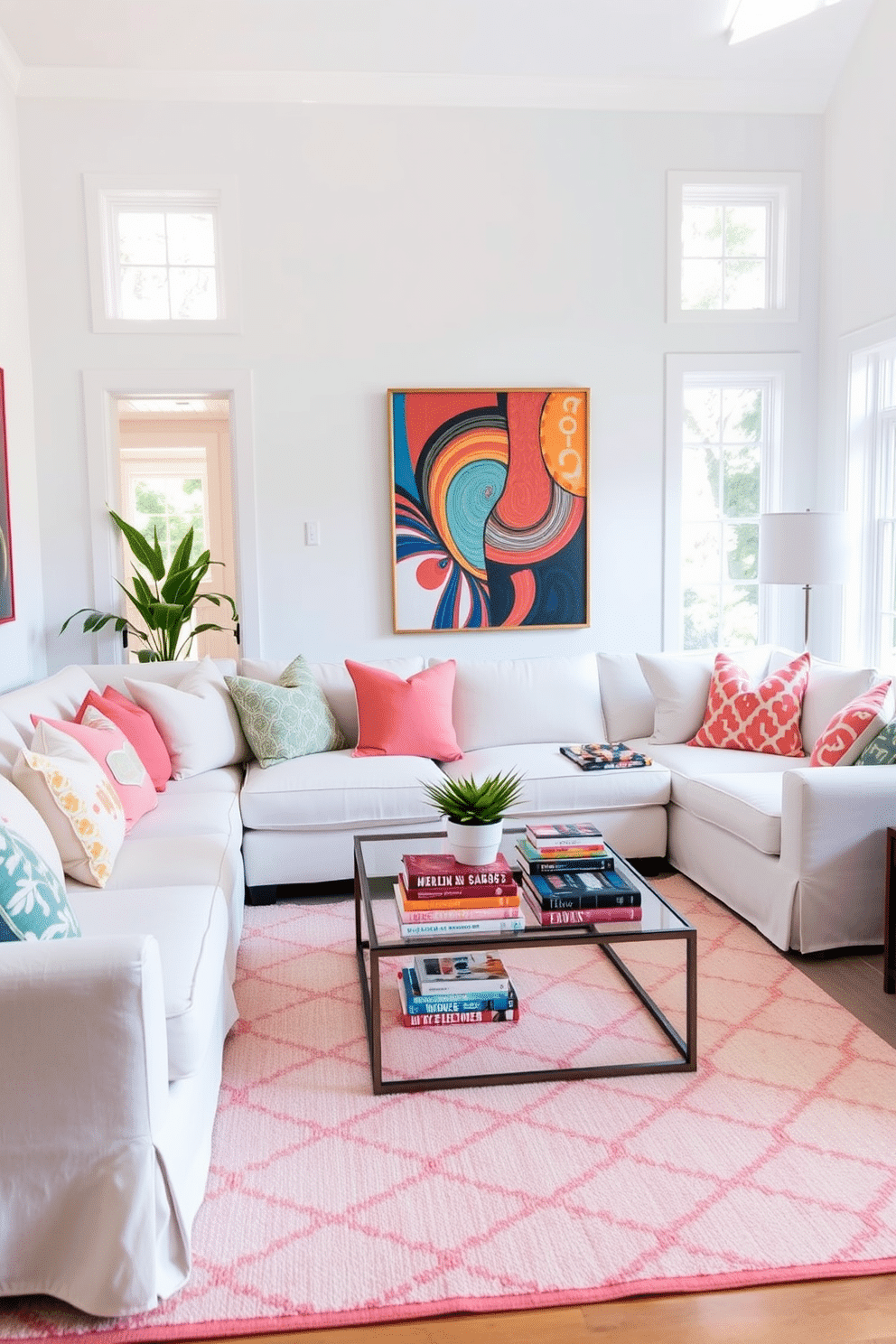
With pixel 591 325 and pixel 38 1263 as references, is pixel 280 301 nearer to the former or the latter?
pixel 591 325

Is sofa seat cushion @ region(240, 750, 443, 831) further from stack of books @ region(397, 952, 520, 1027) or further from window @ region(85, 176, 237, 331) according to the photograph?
window @ region(85, 176, 237, 331)

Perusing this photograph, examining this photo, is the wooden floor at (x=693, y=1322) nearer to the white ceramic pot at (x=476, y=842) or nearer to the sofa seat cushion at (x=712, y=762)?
the white ceramic pot at (x=476, y=842)

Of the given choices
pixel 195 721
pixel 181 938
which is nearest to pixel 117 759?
pixel 195 721

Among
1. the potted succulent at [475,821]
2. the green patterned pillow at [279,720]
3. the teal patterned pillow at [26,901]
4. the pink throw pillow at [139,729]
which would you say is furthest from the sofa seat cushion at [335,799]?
the teal patterned pillow at [26,901]

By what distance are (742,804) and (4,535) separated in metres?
2.86

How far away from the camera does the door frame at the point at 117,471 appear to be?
471 cm

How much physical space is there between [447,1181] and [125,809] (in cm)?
148

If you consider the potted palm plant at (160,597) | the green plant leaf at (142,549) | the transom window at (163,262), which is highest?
the transom window at (163,262)

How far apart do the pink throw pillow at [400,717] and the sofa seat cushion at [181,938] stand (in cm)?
154

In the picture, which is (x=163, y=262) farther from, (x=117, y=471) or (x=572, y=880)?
(x=572, y=880)

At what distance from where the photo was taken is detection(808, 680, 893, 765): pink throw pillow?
337 cm

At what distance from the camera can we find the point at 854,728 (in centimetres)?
340

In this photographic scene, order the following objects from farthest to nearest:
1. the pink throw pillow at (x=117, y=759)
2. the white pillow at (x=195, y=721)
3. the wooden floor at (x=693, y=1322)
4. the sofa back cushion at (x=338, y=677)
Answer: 1. the sofa back cushion at (x=338, y=677)
2. the white pillow at (x=195, y=721)
3. the pink throw pillow at (x=117, y=759)
4. the wooden floor at (x=693, y=1322)

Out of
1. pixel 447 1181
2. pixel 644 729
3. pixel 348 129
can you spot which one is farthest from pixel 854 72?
pixel 447 1181
